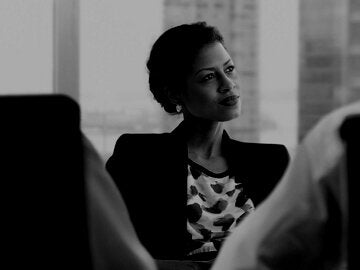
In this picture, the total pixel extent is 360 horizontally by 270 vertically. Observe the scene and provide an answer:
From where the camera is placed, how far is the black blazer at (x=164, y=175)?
195 cm

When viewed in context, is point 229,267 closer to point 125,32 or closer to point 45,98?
point 45,98

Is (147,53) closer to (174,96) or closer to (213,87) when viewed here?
(174,96)

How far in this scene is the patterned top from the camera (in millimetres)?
1825

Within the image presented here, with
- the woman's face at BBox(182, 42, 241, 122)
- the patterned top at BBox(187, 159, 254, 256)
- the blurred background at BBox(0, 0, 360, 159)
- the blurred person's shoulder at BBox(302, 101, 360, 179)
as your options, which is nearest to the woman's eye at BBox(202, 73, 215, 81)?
the woman's face at BBox(182, 42, 241, 122)

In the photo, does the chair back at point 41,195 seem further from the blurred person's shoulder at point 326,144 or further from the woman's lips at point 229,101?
the woman's lips at point 229,101

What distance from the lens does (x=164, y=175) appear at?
2031 millimetres

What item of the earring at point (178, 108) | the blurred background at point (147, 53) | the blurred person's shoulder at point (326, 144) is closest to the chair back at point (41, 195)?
the blurred person's shoulder at point (326, 144)

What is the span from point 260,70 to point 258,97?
0.46ft

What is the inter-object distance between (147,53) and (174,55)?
906mm

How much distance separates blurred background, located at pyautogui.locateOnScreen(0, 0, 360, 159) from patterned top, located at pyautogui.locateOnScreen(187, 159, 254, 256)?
1.15m

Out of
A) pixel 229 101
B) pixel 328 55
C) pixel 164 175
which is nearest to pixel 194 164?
pixel 164 175

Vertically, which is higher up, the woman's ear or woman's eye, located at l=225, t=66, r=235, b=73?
woman's eye, located at l=225, t=66, r=235, b=73

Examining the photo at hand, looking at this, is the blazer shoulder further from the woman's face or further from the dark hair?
the dark hair

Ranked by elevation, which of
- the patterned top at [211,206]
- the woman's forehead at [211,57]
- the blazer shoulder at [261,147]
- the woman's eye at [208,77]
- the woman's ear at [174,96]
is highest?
the woman's forehead at [211,57]
